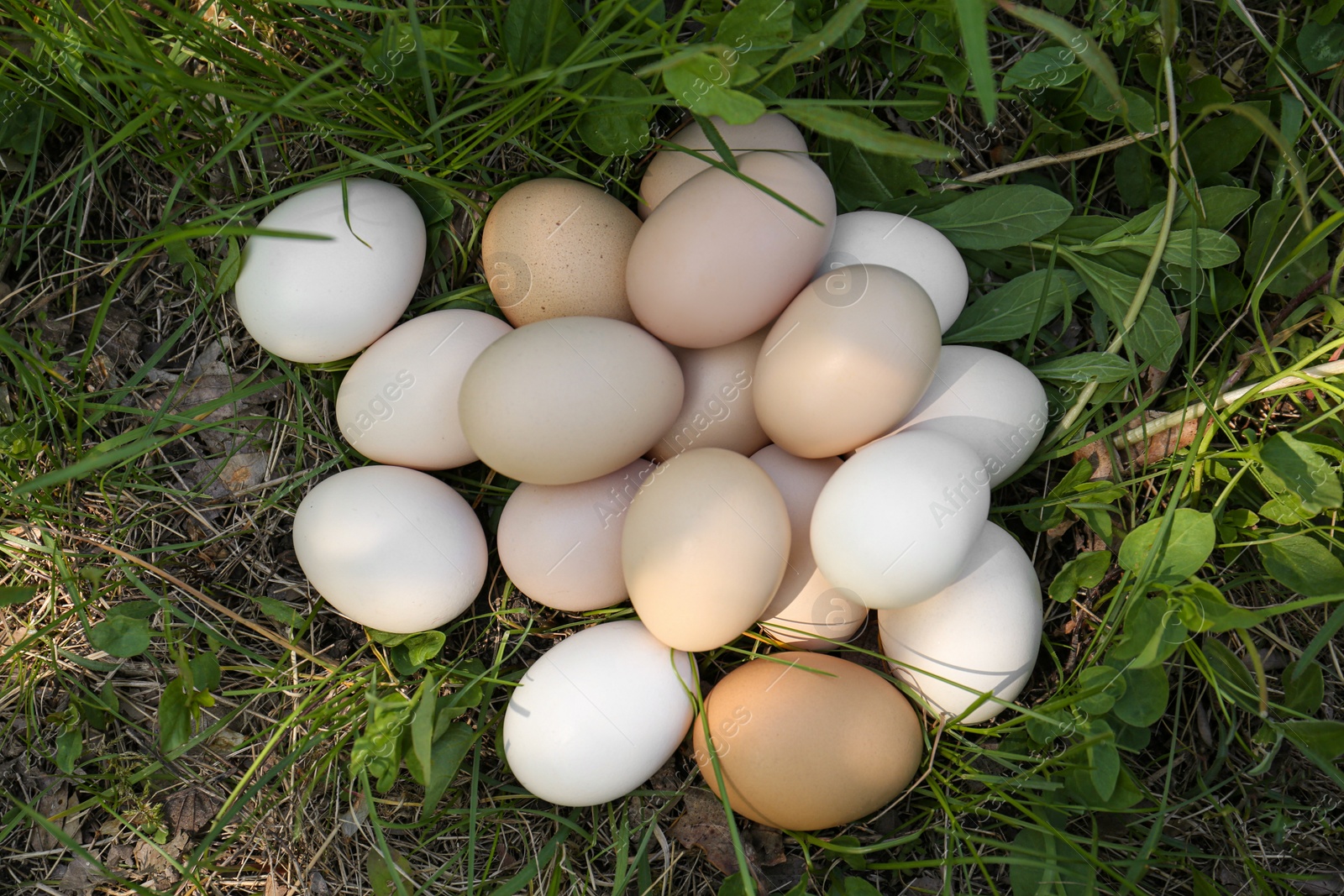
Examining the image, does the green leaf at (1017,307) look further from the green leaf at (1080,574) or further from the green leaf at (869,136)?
the green leaf at (869,136)

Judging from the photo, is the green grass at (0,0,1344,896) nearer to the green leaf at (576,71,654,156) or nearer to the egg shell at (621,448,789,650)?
the green leaf at (576,71,654,156)

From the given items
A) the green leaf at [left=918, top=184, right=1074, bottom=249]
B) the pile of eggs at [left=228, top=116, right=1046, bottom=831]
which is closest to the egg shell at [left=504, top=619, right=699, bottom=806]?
the pile of eggs at [left=228, top=116, right=1046, bottom=831]

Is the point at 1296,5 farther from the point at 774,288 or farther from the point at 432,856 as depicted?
the point at 432,856

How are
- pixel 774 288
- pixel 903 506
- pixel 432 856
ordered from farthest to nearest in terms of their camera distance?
pixel 432 856, pixel 774 288, pixel 903 506

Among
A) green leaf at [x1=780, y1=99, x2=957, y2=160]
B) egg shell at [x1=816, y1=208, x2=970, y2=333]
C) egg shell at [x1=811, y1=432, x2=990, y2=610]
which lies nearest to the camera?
green leaf at [x1=780, y1=99, x2=957, y2=160]

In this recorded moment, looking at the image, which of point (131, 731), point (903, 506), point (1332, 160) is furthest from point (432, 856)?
point (1332, 160)

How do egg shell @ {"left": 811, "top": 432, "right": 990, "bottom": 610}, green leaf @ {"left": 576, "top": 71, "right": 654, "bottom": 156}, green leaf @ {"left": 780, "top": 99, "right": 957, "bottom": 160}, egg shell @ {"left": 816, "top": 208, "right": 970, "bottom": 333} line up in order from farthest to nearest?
egg shell @ {"left": 816, "top": 208, "right": 970, "bottom": 333}, green leaf @ {"left": 576, "top": 71, "right": 654, "bottom": 156}, egg shell @ {"left": 811, "top": 432, "right": 990, "bottom": 610}, green leaf @ {"left": 780, "top": 99, "right": 957, "bottom": 160}

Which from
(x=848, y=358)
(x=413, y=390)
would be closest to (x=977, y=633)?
(x=848, y=358)

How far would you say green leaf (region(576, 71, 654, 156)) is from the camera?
133cm

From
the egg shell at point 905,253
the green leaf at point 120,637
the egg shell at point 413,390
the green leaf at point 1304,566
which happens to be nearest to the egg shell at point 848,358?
the egg shell at point 905,253

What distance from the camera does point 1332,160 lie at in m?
1.46

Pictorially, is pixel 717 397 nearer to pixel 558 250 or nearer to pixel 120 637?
pixel 558 250

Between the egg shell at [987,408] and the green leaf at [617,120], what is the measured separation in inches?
23.7

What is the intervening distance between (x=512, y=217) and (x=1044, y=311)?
928mm
